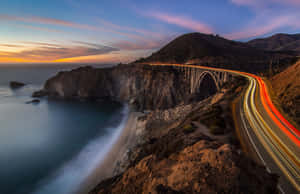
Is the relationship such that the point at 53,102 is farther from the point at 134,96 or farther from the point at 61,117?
the point at 134,96

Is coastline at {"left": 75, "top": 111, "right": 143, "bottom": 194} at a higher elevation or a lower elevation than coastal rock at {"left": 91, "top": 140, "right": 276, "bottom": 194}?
Answer: lower

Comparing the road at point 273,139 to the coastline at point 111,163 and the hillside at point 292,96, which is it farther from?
the coastline at point 111,163

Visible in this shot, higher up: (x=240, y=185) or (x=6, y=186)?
(x=240, y=185)

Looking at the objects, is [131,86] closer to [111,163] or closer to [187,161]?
[111,163]

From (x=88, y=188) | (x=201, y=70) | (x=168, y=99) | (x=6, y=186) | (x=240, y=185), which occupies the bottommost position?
(x=6, y=186)

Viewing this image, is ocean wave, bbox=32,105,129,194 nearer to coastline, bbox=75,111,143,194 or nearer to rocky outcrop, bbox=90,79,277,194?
coastline, bbox=75,111,143,194

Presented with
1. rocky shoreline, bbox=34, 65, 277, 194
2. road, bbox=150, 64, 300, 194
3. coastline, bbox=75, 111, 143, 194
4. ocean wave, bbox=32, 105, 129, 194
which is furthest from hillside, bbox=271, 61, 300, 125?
ocean wave, bbox=32, 105, 129, 194

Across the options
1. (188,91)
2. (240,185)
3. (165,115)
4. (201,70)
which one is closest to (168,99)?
(188,91)

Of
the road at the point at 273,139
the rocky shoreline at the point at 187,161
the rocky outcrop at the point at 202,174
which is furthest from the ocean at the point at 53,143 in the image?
the road at the point at 273,139
